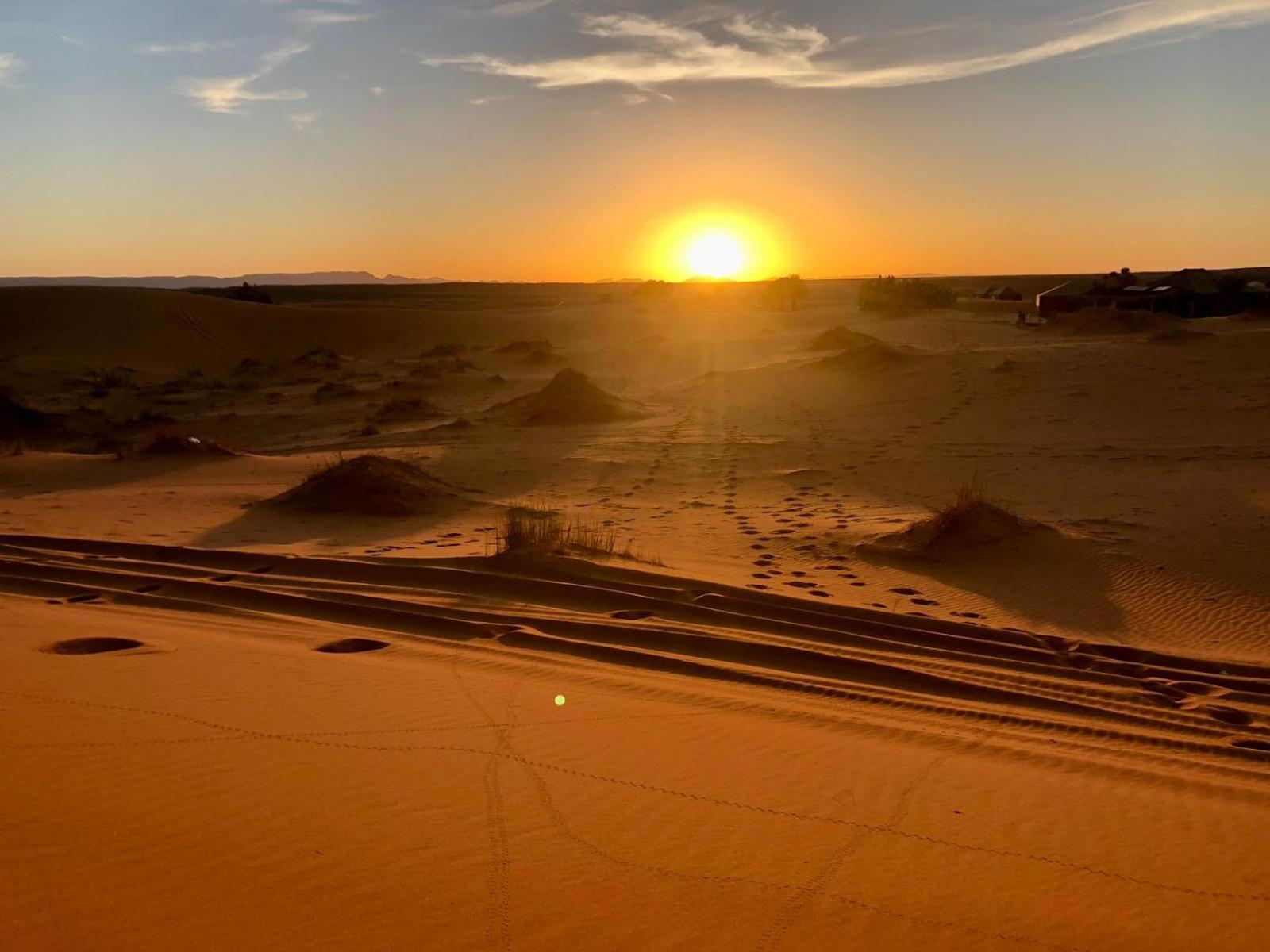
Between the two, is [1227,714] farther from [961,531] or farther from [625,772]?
[961,531]

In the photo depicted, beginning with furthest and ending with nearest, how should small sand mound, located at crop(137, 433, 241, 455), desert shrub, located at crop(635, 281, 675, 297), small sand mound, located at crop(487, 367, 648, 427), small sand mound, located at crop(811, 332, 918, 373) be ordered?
1. desert shrub, located at crop(635, 281, 675, 297)
2. small sand mound, located at crop(811, 332, 918, 373)
3. small sand mound, located at crop(487, 367, 648, 427)
4. small sand mound, located at crop(137, 433, 241, 455)

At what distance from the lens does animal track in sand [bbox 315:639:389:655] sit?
7.53 metres

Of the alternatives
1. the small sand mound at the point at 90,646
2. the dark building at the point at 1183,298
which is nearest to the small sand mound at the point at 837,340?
the dark building at the point at 1183,298

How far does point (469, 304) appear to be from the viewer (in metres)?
100

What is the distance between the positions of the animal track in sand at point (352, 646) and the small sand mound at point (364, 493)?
6.35 metres

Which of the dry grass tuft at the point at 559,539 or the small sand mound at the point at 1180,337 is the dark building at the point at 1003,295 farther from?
the dry grass tuft at the point at 559,539

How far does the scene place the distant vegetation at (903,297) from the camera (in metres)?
Answer: 58.1

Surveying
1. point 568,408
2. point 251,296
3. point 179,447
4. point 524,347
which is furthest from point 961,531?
point 251,296

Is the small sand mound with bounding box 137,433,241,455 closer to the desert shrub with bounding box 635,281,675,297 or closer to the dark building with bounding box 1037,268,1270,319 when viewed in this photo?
the dark building with bounding box 1037,268,1270,319

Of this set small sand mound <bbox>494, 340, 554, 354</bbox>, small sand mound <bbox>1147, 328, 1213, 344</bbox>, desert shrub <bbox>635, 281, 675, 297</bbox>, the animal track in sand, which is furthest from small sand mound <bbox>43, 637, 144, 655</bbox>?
desert shrub <bbox>635, 281, 675, 297</bbox>

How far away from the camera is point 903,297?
193ft

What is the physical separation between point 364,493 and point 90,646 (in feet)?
23.3

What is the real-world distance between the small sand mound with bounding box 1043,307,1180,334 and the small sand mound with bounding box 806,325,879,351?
664cm

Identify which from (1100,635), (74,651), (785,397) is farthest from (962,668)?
(785,397)
